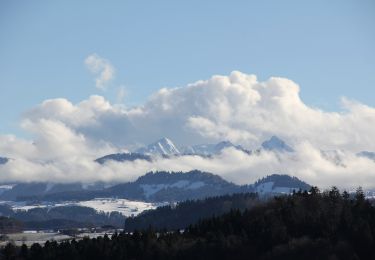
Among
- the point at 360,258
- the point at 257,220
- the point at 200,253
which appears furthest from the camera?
the point at 257,220

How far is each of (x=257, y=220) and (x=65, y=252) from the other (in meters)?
48.2

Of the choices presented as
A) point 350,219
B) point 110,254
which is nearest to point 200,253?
point 110,254

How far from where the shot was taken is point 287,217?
199375 millimetres

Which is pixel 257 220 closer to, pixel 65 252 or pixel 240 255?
pixel 240 255

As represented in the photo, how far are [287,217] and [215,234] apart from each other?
19.1 metres

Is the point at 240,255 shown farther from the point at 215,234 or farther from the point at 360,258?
the point at 360,258

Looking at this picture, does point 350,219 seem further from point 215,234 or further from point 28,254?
point 28,254

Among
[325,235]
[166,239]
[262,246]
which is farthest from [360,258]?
[166,239]

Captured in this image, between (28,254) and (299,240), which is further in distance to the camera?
(28,254)

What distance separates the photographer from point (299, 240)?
596 feet

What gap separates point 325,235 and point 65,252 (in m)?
61.5

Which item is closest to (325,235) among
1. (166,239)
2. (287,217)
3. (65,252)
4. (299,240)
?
(299,240)

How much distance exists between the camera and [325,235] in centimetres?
18225

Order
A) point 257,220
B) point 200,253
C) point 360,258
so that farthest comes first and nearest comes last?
point 257,220 < point 200,253 < point 360,258
